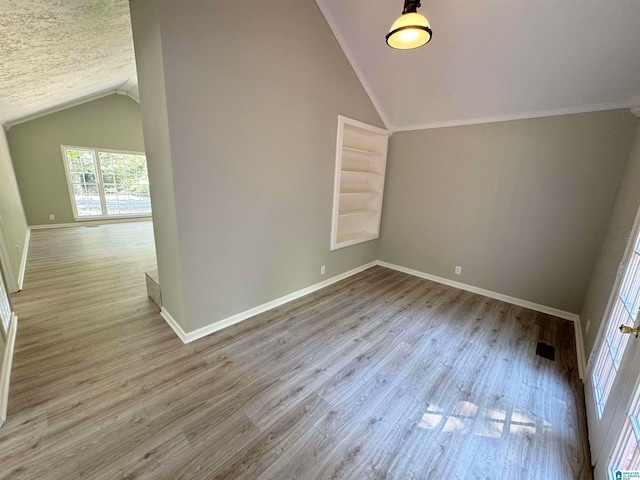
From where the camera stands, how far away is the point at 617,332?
5.38 ft

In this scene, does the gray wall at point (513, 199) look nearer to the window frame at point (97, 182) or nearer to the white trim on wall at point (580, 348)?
the white trim on wall at point (580, 348)

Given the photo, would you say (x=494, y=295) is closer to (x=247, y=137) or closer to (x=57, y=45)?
(x=247, y=137)

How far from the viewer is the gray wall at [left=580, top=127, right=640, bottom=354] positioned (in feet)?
6.53

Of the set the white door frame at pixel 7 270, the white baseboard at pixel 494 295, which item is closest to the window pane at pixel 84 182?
the white door frame at pixel 7 270

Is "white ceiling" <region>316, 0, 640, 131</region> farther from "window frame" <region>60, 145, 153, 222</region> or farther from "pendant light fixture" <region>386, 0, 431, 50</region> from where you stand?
"window frame" <region>60, 145, 153, 222</region>

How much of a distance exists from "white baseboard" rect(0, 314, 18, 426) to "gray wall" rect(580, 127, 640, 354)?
13.9 ft

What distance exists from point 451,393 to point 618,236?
199cm

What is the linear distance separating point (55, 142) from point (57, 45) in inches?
217

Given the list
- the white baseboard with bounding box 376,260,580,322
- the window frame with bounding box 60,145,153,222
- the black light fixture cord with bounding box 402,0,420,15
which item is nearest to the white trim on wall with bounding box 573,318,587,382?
the white baseboard with bounding box 376,260,580,322

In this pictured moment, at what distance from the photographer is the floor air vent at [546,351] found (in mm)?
2326

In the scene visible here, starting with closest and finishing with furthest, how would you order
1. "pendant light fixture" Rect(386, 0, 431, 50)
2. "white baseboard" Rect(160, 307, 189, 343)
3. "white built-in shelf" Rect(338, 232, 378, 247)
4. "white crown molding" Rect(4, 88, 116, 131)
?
"pendant light fixture" Rect(386, 0, 431, 50) < "white baseboard" Rect(160, 307, 189, 343) < "white built-in shelf" Rect(338, 232, 378, 247) < "white crown molding" Rect(4, 88, 116, 131)

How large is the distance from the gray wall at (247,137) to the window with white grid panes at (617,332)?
2639 mm

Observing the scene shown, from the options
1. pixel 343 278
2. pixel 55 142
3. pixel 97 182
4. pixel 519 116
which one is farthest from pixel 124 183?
pixel 519 116

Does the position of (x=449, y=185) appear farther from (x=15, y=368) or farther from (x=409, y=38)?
(x=15, y=368)
